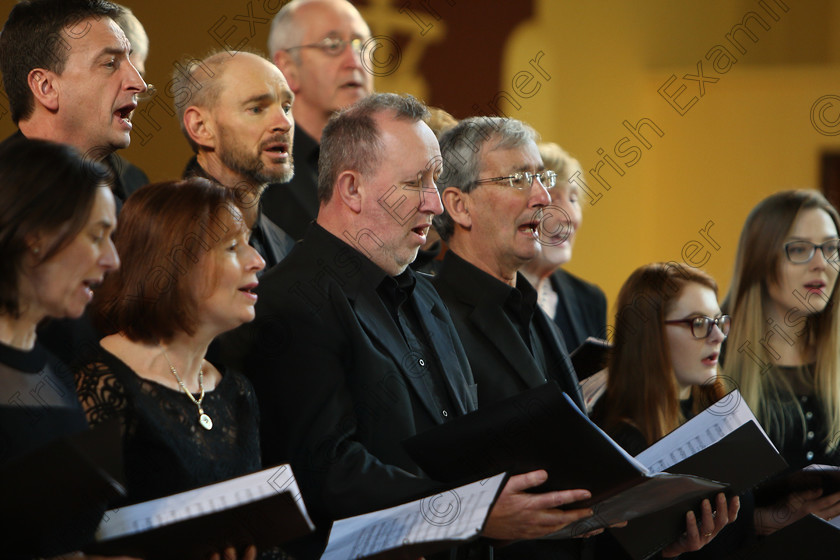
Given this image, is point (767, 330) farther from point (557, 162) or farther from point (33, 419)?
point (33, 419)

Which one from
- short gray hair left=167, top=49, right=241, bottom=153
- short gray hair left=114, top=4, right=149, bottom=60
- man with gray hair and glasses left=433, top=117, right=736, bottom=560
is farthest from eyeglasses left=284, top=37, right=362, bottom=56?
man with gray hair and glasses left=433, top=117, right=736, bottom=560

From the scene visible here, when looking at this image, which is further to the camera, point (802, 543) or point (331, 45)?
point (331, 45)

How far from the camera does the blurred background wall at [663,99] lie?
235 inches

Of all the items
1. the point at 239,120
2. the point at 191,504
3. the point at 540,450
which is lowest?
the point at 191,504

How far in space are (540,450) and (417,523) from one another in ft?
0.95

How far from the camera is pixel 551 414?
1.96m

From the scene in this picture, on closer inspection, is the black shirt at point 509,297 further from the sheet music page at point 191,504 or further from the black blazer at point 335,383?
the sheet music page at point 191,504

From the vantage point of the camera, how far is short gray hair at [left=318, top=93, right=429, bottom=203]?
101 inches

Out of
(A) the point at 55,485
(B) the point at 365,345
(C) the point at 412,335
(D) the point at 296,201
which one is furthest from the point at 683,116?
(A) the point at 55,485

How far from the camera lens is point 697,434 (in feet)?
8.09

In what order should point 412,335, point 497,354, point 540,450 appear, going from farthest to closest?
point 497,354 → point 412,335 → point 540,450

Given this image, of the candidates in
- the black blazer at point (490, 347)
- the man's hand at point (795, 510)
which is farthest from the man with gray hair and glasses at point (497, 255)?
Answer: the man's hand at point (795, 510)

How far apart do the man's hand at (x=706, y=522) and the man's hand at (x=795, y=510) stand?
1.26 feet

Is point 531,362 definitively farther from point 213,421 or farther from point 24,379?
point 24,379
